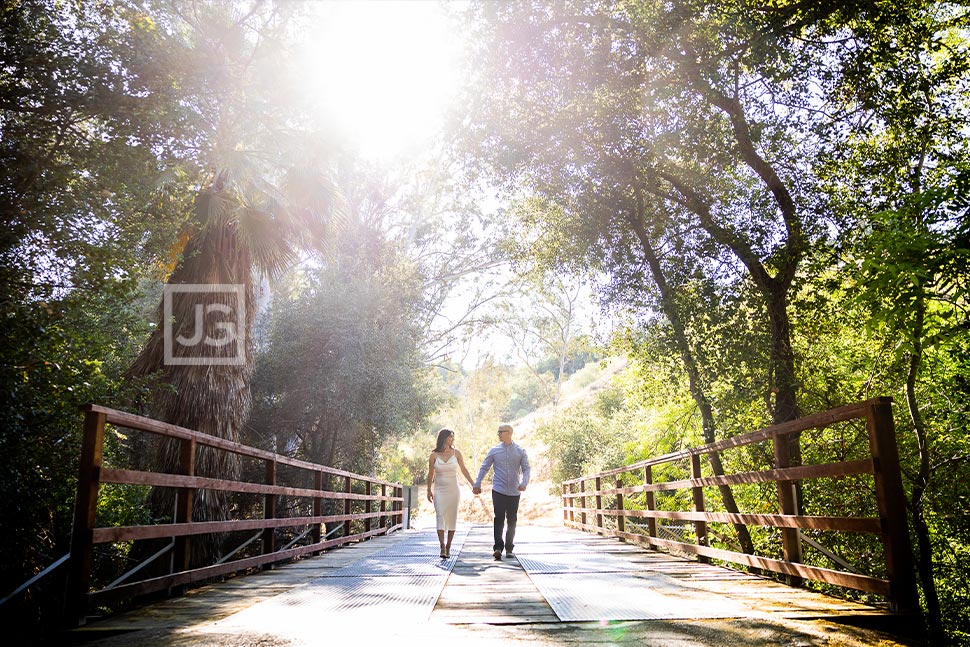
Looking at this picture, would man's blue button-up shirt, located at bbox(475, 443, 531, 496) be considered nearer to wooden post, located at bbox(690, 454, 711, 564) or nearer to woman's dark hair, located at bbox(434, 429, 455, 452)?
woman's dark hair, located at bbox(434, 429, 455, 452)

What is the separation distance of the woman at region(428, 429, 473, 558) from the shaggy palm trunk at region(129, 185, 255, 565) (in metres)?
4.29

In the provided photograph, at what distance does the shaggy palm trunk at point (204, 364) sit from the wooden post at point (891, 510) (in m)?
9.33

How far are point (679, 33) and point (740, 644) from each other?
21.9ft

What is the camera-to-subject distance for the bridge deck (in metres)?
3.37

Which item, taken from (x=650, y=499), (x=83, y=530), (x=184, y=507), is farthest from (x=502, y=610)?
(x=650, y=499)

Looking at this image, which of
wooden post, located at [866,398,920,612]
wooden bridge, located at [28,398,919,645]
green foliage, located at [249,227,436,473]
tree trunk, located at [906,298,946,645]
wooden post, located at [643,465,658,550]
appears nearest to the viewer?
wooden bridge, located at [28,398,919,645]

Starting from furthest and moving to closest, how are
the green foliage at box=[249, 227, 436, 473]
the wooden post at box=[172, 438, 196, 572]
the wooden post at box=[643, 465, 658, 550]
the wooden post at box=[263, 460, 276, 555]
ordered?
the green foliage at box=[249, 227, 436, 473], the wooden post at box=[643, 465, 658, 550], the wooden post at box=[263, 460, 276, 555], the wooden post at box=[172, 438, 196, 572]

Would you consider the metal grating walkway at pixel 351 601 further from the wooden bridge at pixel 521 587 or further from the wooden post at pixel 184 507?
the wooden post at pixel 184 507

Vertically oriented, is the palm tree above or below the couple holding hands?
above

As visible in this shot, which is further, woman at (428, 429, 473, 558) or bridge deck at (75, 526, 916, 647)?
woman at (428, 429, 473, 558)

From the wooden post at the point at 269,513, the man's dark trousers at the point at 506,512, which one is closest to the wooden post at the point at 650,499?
the man's dark trousers at the point at 506,512

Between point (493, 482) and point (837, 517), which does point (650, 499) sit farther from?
point (837, 517)

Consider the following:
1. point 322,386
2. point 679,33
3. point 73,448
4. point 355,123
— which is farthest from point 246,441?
point 679,33

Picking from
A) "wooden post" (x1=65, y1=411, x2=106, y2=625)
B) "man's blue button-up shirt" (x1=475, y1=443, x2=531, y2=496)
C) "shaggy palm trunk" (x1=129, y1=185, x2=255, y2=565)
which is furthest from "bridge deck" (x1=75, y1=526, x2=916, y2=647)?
"shaggy palm trunk" (x1=129, y1=185, x2=255, y2=565)
